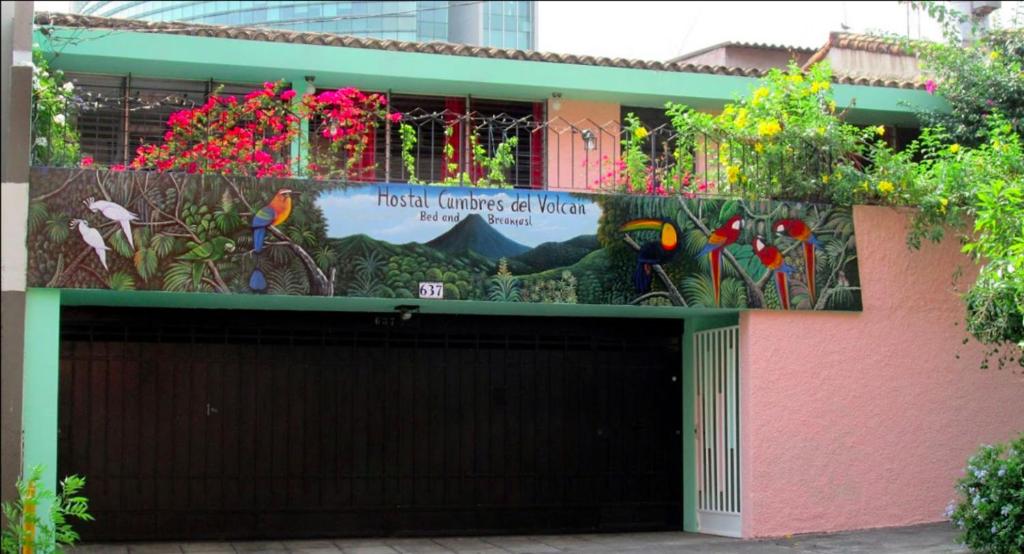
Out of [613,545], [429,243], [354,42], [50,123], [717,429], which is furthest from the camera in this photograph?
[354,42]

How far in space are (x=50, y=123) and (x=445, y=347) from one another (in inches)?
178

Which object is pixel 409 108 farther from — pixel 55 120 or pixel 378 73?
pixel 55 120

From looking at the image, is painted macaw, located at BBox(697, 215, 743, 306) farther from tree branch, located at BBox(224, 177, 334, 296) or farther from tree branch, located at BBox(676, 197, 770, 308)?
tree branch, located at BBox(224, 177, 334, 296)

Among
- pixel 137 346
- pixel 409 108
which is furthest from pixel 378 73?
pixel 137 346

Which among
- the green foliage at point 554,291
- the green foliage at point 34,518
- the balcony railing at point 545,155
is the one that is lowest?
the green foliage at point 34,518

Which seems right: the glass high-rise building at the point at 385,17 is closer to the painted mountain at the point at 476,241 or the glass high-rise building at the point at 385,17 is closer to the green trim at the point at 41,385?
the painted mountain at the point at 476,241

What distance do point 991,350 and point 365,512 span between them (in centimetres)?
641

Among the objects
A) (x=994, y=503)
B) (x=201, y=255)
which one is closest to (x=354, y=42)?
(x=201, y=255)

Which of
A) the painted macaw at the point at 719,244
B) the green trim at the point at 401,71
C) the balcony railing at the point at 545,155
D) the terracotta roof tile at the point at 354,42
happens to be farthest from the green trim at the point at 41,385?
the painted macaw at the point at 719,244

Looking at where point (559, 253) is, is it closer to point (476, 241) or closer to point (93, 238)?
point (476, 241)

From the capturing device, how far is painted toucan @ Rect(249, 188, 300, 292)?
1026 cm

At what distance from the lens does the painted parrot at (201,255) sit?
1014 cm

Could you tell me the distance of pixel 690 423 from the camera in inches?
504

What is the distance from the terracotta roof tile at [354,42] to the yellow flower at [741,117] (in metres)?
2.27
